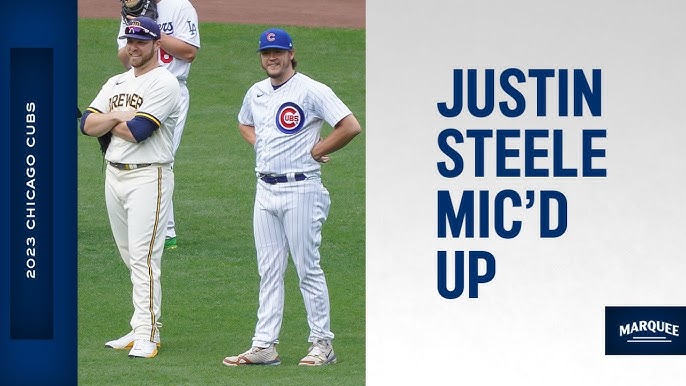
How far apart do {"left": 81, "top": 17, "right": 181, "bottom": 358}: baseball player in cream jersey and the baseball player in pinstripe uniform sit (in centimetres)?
50

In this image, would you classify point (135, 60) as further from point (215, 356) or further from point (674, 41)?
point (674, 41)

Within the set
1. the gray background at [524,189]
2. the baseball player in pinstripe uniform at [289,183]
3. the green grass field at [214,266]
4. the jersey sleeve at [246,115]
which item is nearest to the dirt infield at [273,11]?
the green grass field at [214,266]

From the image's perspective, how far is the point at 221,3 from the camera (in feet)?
76.1

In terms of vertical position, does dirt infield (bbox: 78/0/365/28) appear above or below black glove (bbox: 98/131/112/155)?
above

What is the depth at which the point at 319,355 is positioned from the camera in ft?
28.3

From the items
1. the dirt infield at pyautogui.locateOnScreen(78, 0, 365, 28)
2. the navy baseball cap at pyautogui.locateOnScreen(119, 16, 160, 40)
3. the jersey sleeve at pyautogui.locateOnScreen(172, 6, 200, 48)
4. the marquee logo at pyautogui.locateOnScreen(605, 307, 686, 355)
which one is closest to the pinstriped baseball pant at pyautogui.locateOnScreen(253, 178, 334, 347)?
the navy baseball cap at pyautogui.locateOnScreen(119, 16, 160, 40)

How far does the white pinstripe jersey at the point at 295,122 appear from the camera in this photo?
8531 mm

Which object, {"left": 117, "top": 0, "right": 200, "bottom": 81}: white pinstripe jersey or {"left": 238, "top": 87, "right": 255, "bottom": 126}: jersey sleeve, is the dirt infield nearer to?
{"left": 117, "top": 0, "right": 200, "bottom": 81}: white pinstripe jersey

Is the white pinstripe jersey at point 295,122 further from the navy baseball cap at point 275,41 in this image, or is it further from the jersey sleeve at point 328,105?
the navy baseball cap at point 275,41

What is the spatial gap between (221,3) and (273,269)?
48.8 ft

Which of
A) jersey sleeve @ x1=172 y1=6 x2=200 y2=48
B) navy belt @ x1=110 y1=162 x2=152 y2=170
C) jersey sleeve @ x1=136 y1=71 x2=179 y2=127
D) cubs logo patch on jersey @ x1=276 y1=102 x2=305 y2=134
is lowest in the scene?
navy belt @ x1=110 y1=162 x2=152 y2=170

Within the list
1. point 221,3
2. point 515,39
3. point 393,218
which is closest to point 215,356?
point 393,218

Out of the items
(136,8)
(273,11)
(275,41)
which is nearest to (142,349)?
(275,41)
